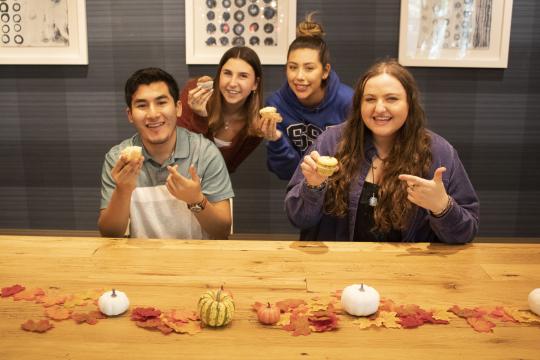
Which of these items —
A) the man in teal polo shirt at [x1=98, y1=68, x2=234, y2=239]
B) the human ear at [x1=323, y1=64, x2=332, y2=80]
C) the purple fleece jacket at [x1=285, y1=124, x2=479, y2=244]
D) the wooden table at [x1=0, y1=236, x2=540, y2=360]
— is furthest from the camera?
the human ear at [x1=323, y1=64, x2=332, y2=80]

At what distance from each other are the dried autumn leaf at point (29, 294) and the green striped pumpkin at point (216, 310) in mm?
Result: 439

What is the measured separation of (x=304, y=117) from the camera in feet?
8.72

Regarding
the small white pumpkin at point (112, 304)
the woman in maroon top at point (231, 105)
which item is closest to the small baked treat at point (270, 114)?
the woman in maroon top at point (231, 105)

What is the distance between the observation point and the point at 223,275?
1547 mm

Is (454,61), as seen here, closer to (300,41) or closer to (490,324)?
(300,41)

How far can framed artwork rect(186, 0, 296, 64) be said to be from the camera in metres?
3.43

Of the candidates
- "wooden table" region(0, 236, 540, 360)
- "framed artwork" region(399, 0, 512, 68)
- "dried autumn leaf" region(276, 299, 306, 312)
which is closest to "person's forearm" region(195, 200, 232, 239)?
"wooden table" region(0, 236, 540, 360)

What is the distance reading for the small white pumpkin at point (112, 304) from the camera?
4.23ft

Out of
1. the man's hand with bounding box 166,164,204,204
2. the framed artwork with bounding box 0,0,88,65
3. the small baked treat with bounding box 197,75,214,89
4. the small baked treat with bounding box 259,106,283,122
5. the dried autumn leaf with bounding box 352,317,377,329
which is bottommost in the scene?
the dried autumn leaf with bounding box 352,317,377,329

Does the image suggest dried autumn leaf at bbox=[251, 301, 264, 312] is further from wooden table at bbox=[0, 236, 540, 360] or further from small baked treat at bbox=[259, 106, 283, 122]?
small baked treat at bbox=[259, 106, 283, 122]

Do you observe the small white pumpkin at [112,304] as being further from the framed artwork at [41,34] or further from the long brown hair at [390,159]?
the framed artwork at [41,34]

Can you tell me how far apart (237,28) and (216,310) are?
2.55m

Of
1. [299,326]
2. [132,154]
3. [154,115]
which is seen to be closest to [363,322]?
[299,326]

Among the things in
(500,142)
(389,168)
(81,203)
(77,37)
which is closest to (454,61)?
(500,142)
